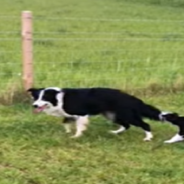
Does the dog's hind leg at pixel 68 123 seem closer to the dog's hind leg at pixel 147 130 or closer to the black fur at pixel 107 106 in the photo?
the black fur at pixel 107 106

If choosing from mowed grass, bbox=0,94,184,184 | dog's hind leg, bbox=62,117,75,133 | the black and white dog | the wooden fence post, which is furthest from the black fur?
the wooden fence post

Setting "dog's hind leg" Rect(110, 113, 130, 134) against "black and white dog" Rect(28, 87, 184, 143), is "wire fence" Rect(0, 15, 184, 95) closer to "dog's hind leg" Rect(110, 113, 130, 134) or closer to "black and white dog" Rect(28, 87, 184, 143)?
"black and white dog" Rect(28, 87, 184, 143)

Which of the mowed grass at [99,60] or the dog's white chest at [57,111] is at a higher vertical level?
the dog's white chest at [57,111]

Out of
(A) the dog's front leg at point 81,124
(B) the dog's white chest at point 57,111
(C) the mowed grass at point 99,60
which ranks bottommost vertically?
(C) the mowed grass at point 99,60

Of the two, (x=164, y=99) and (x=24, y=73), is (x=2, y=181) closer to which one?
(x=24, y=73)

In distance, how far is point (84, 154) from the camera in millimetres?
5367

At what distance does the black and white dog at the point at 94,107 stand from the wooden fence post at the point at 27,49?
4.40 feet

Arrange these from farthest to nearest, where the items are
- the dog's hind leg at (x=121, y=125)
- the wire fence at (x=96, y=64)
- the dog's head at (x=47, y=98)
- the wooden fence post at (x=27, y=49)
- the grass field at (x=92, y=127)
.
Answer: the wire fence at (x=96, y=64)
the wooden fence post at (x=27, y=49)
the dog's hind leg at (x=121, y=125)
the dog's head at (x=47, y=98)
the grass field at (x=92, y=127)

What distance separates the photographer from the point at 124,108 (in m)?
5.97

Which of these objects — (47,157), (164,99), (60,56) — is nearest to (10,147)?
(47,157)

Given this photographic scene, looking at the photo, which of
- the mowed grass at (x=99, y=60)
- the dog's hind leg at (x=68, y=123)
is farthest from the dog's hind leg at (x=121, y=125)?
the mowed grass at (x=99, y=60)

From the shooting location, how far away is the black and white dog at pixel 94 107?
A: 5.97 meters

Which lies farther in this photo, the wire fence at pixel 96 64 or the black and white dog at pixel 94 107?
the wire fence at pixel 96 64

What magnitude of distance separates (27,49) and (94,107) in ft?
5.59
